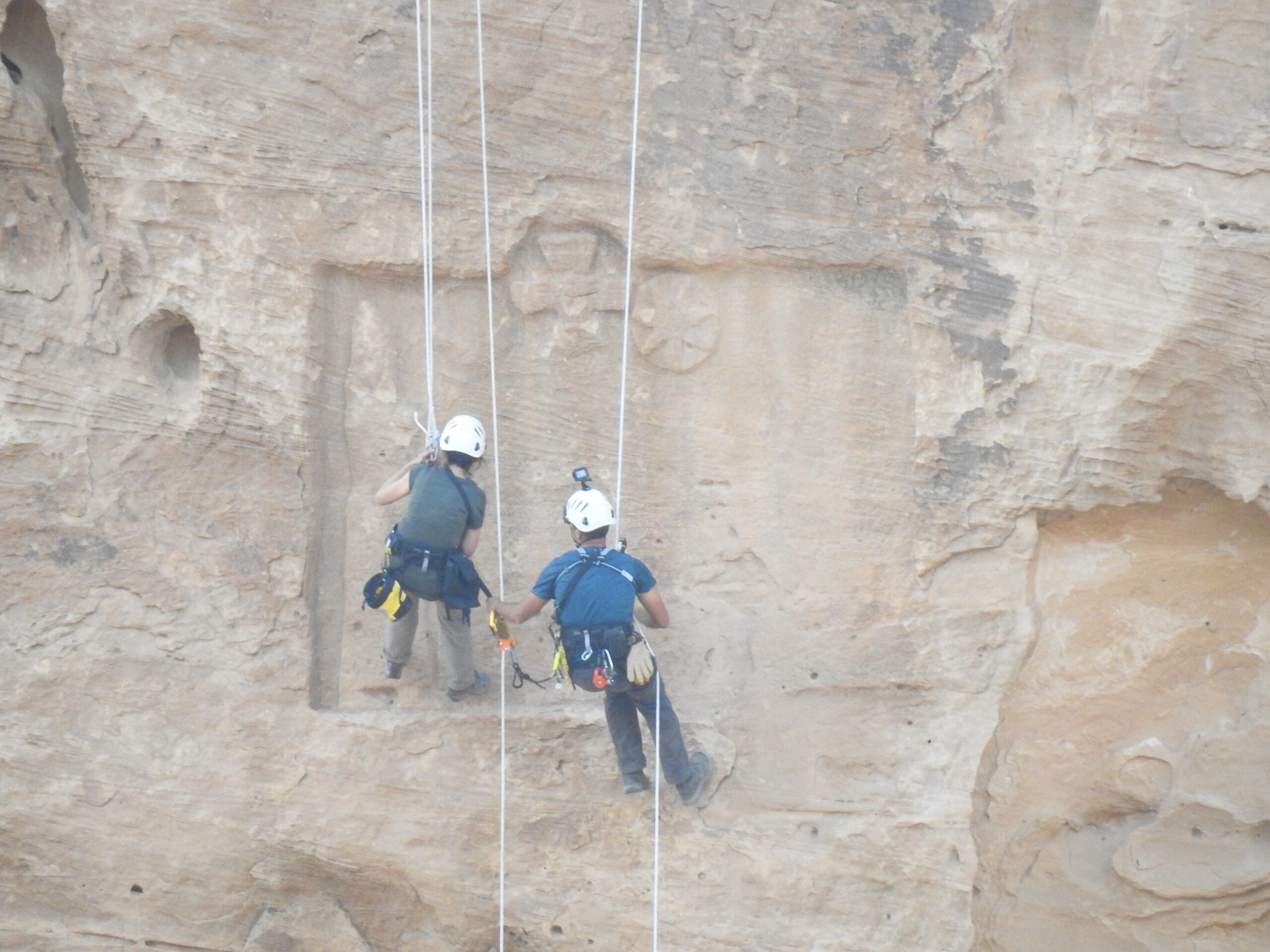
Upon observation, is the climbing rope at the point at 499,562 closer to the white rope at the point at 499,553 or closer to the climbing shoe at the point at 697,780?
the white rope at the point at 499,553

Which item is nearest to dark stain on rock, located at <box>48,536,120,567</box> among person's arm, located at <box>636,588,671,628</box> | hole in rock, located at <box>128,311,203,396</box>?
hole in rock, located at <box>128,311,203,396</box>

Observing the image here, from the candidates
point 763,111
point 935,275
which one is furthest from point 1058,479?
point 763,111

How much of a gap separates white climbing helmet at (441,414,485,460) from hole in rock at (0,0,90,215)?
7.22 ft

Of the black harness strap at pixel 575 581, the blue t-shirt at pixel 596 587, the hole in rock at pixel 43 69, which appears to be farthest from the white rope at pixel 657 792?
the hole in rock at pixel 43 69

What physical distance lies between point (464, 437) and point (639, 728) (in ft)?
5.14

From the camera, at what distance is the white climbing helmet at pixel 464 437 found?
19.6ft

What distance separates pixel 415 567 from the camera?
5988mm

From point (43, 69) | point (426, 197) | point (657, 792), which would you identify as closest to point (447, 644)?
point (657, 792)

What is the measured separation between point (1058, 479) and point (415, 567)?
2924 millimetres

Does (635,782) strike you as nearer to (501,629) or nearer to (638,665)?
(638,665)

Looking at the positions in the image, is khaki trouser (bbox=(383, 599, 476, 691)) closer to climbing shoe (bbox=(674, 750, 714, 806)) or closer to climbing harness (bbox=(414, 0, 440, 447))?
climbing harness (bbox=(414, 0, 440, 447))

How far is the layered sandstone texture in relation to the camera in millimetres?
6066

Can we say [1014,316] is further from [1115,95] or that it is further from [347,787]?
[347,787]

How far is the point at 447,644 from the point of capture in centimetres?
638
